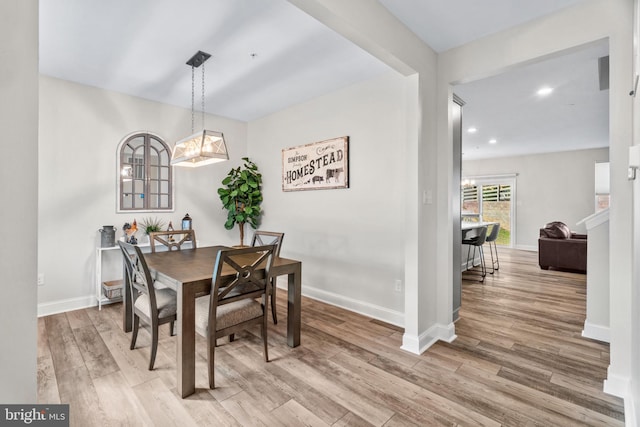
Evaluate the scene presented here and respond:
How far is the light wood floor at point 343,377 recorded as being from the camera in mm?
1693

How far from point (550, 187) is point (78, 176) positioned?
31.6 feet

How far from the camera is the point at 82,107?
3377 mm

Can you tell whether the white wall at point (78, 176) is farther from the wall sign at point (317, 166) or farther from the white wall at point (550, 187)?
the white wall at point (550, 187)

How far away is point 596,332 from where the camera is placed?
106 inches

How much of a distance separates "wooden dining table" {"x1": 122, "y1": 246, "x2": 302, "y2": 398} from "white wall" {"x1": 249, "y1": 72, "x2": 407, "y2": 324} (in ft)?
3.49

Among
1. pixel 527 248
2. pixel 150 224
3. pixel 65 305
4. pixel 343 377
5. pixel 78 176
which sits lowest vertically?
pixel 343 377

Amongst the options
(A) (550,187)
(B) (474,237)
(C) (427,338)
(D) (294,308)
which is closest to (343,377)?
(D) (294,308)

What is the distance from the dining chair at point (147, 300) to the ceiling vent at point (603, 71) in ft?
14.0

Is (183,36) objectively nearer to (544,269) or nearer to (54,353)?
(54,353)

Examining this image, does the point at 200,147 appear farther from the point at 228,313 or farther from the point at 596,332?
the point at 596,332

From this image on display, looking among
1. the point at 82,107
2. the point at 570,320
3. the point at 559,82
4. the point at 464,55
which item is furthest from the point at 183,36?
the point at 570,320

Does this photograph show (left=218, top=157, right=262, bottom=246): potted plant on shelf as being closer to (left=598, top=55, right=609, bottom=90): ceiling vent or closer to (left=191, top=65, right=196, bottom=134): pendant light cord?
(left=191, top=65, right=196, bottom=134): pendant light cord

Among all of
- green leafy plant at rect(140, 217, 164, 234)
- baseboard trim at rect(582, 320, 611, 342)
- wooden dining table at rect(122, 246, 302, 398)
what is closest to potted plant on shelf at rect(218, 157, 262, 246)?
green leafy plant at rect(140, 217, 164, 234)

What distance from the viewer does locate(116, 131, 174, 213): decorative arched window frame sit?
3717 mm
